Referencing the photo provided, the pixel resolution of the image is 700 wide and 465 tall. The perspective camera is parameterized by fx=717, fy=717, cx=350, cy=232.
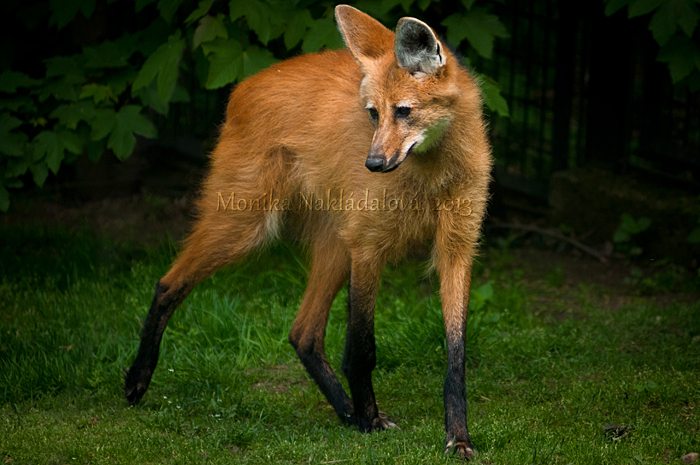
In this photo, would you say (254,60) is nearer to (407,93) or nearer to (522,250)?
(407,93)

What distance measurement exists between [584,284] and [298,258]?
6.80ft

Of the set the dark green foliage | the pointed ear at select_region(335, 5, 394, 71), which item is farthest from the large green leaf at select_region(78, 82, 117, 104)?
the pointed ear at select_region(335, 5, 394, 71)

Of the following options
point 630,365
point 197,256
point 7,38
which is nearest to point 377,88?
point 197,256

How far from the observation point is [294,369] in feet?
13.2

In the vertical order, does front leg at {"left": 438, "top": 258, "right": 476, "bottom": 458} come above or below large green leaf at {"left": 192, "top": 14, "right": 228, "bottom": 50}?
below

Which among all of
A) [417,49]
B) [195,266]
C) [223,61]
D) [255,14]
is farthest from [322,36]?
[195,266]

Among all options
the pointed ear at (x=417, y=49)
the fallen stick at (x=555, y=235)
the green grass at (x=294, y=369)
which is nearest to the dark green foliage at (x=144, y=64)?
the green grass at (x=294, y=369)

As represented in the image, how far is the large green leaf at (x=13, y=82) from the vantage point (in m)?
4.44

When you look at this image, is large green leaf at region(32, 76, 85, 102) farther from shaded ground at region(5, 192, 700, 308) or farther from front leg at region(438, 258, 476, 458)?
front leg at region(438, 258, 476, 458)

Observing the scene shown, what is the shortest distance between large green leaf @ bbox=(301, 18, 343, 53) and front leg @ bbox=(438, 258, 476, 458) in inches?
57.9

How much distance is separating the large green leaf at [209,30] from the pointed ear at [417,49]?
1496 millimetres

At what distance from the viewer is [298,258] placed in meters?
5.02

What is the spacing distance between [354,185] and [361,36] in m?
0.65

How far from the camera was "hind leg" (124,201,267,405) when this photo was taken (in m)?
3.64
